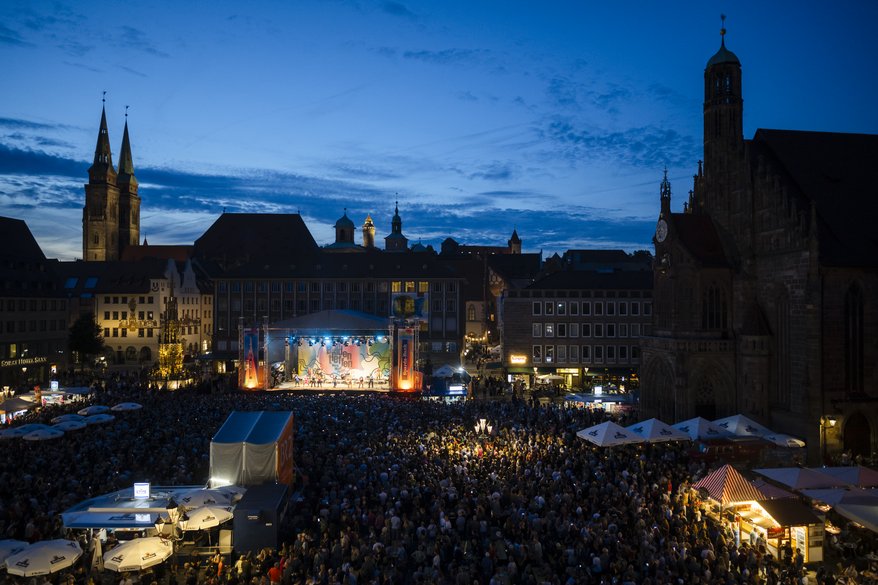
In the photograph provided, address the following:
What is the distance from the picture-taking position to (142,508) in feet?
58.1

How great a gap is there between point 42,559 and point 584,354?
49929 mm

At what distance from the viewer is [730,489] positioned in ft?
61.0

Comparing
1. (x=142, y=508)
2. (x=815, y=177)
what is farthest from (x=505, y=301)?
(x=142, y=508)

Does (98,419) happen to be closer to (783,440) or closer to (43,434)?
(43,434)

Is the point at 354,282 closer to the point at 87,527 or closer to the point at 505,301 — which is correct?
the point at 505,301

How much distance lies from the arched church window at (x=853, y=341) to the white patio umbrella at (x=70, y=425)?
32.4 metres

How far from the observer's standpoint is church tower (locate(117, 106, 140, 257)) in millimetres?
112812

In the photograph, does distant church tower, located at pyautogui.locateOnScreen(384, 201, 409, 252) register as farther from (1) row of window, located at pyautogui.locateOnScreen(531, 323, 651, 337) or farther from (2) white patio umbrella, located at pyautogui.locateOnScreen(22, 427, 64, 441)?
(2) white patio umbrella, located at pyautogui.locateOnScreen(22, 427, 64, 441)

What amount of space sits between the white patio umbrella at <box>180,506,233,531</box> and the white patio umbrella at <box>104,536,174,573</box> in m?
1.29

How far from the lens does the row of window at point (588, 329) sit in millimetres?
59688

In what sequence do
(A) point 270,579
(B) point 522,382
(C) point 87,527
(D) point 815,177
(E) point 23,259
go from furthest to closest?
(E) point 23,259
(B) point 522,382
(D) point 815,177
(C) point 87,527
(A) point 270,579

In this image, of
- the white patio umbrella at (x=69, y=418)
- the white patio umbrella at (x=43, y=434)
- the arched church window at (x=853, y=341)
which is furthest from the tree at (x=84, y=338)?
the arched church window at (x=853, y=341)

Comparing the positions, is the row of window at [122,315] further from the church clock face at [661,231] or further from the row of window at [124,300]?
the church clock face at [661,231]

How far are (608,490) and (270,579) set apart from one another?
10.1m
